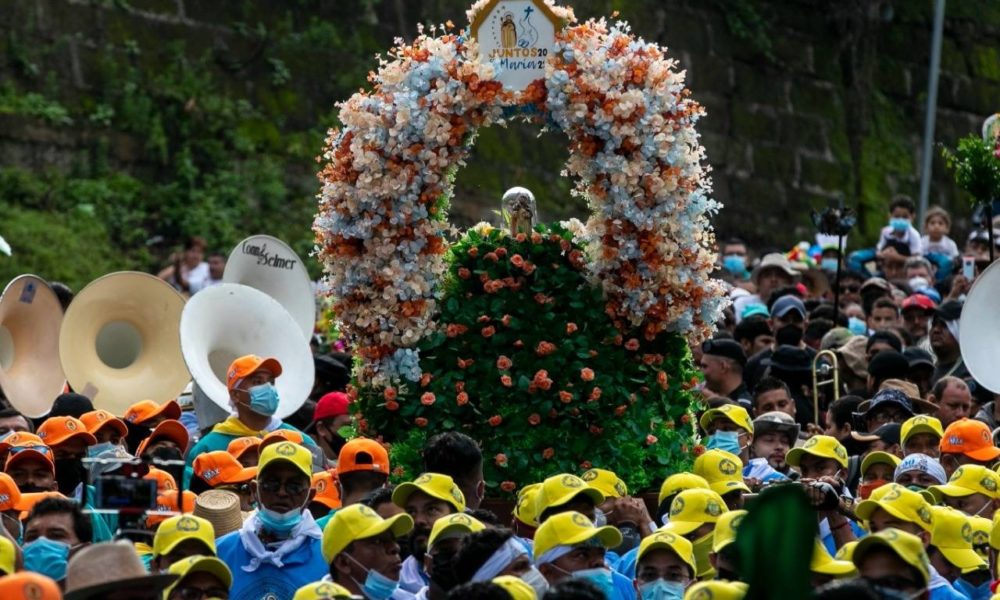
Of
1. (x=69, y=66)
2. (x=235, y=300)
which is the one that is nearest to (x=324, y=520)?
(x=235, y=300)

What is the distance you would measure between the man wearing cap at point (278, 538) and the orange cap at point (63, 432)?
210 cm

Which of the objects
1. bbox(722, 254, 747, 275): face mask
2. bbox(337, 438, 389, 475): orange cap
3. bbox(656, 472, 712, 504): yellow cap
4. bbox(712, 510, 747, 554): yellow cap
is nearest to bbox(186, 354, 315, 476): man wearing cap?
bbox(337, 438, 389, 475): orange cap

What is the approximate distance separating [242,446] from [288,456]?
2022mm

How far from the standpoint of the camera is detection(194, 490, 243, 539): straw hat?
34.8ft

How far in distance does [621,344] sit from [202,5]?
9326 mm

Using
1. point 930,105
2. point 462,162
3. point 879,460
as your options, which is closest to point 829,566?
point 879,460

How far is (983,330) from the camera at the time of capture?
1416cm

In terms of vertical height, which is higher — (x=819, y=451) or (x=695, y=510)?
(x=819, y=451)

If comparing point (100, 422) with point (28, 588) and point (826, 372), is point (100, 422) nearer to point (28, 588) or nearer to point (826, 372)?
point (28, 588)

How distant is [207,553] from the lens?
30.5ft

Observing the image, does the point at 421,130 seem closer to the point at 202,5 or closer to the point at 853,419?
the point at 853,419

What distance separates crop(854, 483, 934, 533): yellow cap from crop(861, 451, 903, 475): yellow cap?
180cm

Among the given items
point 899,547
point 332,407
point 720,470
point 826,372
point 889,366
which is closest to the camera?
point 899,547

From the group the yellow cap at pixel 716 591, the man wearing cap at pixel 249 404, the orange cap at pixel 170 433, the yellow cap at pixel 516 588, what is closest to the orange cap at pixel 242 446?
the orange cap at pixel 170 433
